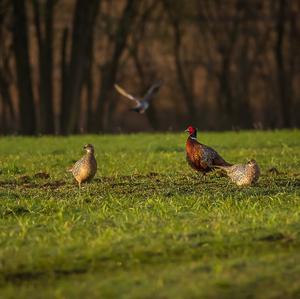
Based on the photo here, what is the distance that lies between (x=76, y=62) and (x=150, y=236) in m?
25.8

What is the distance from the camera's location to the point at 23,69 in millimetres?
34594

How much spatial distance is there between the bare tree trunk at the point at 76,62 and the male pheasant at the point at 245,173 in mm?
21575

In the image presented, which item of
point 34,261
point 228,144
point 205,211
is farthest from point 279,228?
point 228,144

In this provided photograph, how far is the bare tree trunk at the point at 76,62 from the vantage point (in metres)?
35.8

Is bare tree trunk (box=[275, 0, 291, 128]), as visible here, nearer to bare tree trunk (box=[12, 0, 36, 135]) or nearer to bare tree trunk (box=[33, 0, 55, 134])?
bare tree trunk (box=[33, 0, 55, 134])

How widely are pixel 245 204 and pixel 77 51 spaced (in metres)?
23.8

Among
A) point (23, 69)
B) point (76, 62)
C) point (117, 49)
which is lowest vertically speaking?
point (23, 69)

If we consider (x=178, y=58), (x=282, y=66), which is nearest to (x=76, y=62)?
(x=282, y=66)

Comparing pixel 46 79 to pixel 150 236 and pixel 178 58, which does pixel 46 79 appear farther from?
pixel 150 236

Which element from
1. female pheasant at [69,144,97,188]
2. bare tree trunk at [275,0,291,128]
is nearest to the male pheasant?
female pheasant at [69,144,97,188]

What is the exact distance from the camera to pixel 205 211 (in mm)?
12000

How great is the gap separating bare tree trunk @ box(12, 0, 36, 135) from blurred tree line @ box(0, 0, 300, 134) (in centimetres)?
3

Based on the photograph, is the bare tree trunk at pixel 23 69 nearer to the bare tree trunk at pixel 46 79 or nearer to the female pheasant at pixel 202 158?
the bare tree trunk at pixel 46 79

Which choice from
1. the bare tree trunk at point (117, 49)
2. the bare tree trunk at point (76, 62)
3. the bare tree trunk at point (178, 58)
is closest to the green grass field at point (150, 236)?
the bare tree trunk at point (76, 62)
